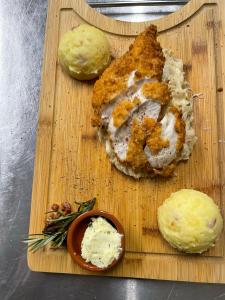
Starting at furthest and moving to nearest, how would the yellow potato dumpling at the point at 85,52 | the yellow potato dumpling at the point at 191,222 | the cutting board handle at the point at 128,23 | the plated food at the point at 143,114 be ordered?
the cutting board handle at the point at 128,23, the yellow potato dumpling at the point at 85,52, the plated food at the point at 143,114, the yellow potato dumpling at the point at 191,222

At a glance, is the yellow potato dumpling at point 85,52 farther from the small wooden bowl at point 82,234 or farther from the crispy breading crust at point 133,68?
the small wooden bowl at point 82,234

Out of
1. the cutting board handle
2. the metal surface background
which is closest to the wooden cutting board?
the cutting board handle

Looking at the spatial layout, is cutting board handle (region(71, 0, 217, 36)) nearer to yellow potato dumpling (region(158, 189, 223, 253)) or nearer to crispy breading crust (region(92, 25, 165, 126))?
crispy breading crust (region(92, 25, 165, 126))

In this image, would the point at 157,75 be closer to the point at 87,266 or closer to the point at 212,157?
the point at 212,157

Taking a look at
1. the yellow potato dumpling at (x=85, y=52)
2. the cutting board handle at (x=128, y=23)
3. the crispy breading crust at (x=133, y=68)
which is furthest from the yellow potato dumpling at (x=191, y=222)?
the cutting board handle at (x=128, y=23)

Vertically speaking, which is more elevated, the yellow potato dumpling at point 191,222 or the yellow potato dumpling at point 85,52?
the yellow potato dumpling at point 85,52

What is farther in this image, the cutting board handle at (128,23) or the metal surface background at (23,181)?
the cutting board handle at (128,23)

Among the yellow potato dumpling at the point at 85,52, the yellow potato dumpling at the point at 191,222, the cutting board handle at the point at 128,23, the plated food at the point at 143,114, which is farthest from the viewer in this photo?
the cutting board handle at the point at 128,23

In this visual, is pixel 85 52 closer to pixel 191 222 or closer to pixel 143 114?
pixel 143 114
